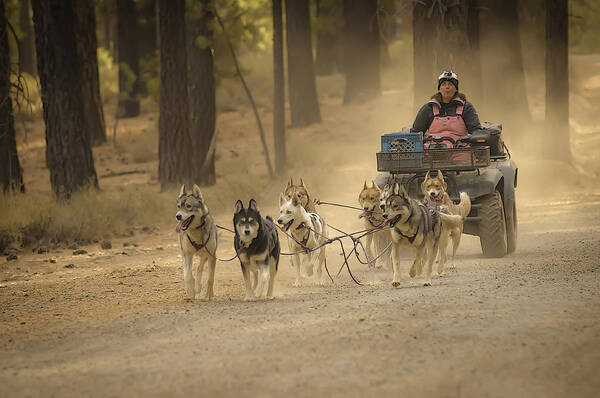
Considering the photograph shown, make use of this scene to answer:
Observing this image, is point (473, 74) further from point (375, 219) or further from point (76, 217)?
point (76, 217)

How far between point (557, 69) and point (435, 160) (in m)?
14.8

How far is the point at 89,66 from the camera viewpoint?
101 feet

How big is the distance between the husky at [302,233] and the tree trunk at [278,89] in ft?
41.0

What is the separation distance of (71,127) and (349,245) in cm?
780

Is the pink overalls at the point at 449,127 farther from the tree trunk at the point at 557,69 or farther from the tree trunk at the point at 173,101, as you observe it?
the tree trunk at the point at 557,69

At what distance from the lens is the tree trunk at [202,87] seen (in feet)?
80.2

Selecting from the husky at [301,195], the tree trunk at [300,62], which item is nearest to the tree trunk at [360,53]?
the tree trunk at [300,62]

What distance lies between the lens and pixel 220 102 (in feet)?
128

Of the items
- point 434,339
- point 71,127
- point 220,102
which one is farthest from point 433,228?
point 220,102

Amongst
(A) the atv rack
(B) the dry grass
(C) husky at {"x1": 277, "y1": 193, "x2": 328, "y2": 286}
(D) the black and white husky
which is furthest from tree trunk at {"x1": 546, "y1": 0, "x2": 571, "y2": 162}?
(D) the black and white husky

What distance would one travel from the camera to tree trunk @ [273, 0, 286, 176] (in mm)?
23344

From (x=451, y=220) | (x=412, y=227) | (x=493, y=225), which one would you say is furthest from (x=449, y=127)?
(x=412, y=227)

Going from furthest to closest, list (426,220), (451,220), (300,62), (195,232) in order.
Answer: (300,62) < (451,220) < (426,220) < (195,232)

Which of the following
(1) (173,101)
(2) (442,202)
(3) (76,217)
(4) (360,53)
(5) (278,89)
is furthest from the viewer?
(4) (360,53)
